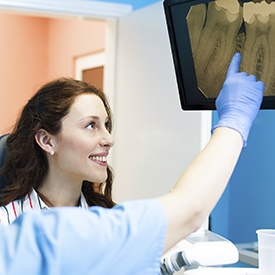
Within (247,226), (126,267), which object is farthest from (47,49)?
(126,267)

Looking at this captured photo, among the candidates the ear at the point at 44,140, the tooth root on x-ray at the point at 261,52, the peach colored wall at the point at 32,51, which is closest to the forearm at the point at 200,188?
the tooth root on x-ray at the point at 261,52

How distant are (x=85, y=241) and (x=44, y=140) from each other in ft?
3.48

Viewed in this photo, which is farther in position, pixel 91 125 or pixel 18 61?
pixel 18 61

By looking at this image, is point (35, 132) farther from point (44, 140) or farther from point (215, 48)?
point (215, 48)

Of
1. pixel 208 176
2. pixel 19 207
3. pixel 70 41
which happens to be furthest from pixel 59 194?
pixel 70 41

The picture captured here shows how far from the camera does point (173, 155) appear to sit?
2680 mm

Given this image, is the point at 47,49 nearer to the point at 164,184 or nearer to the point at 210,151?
the point at 164,184

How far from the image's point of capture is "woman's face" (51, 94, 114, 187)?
1.76m

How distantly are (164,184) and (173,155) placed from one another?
142 mm

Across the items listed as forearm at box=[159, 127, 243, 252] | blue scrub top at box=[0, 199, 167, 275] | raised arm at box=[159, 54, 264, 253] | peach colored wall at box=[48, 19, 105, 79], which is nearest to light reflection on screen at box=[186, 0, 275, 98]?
raised arm at box=[159, 54, 264, 253]

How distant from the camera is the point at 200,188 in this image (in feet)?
3.06

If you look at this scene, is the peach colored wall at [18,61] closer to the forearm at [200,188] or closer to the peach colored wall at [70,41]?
the peach colored wall at [70,41]

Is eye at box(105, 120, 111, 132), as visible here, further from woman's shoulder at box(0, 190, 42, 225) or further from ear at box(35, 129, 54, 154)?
woman's shoulder at box(0, 190, 42, 225)

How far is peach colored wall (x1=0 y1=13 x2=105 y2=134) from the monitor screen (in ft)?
10.00
